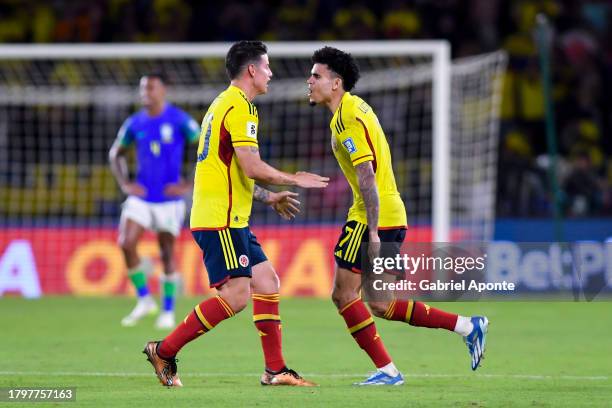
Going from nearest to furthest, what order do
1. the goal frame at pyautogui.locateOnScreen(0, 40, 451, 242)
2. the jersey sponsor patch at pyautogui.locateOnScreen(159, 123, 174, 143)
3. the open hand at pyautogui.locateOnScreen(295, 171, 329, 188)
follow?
the open hand at pyautogui.locateOnScreen(295, 171, 329, 188) < the jersey sponsor patch at pyautogui.locateOnScreen(159, 123, 174, 143) < the goal frame at pyautogui.locateOnScreen(0, 40, 451, 242)

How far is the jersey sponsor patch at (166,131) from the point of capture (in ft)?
44.3

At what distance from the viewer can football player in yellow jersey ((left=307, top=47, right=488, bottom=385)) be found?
823 cm

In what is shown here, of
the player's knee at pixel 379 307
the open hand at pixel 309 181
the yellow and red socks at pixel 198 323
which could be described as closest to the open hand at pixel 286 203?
the open hand at pixel 309 181

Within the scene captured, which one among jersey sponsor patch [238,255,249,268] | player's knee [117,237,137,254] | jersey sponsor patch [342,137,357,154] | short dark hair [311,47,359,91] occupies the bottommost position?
jersey sponsor patch [238,255,249,268]

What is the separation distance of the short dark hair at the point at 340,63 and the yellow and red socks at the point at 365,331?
146 centimetres

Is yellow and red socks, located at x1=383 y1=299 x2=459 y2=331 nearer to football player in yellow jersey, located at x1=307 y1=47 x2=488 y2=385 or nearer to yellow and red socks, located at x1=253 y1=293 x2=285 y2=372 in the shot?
football player in yellow jersey, located at x1=307 y1=47 x2=488 y2=385

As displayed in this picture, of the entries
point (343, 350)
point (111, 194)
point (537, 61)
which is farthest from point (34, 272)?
point (537, 61)

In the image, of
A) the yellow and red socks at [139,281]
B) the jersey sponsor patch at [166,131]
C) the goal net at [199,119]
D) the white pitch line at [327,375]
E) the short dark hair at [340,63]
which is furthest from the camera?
the goal net at [199,119]

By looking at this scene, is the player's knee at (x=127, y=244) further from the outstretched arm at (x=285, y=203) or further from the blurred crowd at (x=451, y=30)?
the blurred crowd at (x=451, y=30)

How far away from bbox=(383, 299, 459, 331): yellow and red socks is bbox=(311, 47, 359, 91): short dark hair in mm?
1482

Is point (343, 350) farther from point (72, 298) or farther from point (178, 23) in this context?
point (178, 23)

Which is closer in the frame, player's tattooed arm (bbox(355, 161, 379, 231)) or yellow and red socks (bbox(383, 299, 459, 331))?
player's tattooed arm (bbox(355, 161, 379, 231))

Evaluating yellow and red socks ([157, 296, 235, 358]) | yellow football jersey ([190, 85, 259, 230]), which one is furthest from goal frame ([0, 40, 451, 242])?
yellow and red socks ([157, 296, 235, 358])

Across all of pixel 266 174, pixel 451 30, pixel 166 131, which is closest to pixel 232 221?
pixel 266 174
